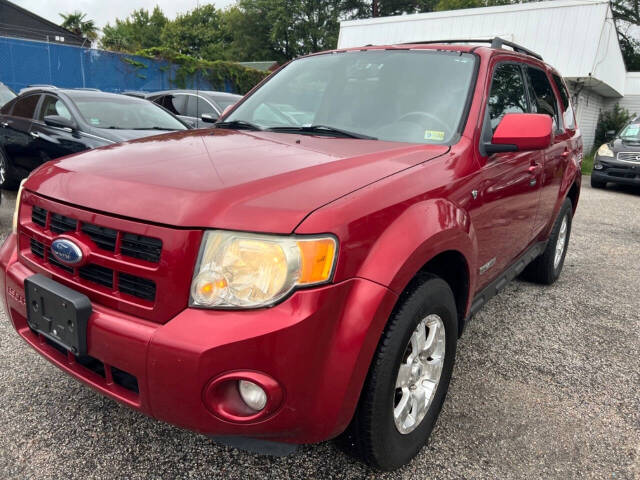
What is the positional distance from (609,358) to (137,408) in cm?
274

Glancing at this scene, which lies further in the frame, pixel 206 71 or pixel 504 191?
pixel 206 71

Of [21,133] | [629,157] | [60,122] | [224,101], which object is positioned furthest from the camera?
[629,157]

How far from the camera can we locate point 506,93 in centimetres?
285

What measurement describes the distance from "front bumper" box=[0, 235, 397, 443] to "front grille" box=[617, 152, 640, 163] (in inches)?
429

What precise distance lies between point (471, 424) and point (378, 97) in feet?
5.42

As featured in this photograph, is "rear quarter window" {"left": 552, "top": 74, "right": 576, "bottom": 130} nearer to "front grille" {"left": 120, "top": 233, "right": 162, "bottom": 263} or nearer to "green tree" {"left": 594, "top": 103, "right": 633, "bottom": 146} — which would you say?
"front grille" {"left": 120, "top": 233, "right": 162, "bottom": 263}

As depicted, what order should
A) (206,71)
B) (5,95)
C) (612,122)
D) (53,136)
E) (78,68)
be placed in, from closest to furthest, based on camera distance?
(53,136)
(5,95)
(78,68)
(206,71)
(612,122)

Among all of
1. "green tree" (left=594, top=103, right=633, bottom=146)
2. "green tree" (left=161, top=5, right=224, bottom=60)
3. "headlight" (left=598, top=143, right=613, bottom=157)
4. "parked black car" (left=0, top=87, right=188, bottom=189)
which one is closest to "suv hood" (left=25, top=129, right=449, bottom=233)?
"parked black car" (left=0, top=87, right=188, bottom=189)

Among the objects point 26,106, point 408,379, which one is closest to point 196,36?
point 26,106

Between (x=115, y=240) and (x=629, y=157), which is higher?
(x=115, y=240)

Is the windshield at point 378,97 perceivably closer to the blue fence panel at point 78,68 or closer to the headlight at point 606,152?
the headlight at point 606,152

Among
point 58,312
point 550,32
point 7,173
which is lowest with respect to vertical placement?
point 7,173

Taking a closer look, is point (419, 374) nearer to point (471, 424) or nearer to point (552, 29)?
point (471, 424)

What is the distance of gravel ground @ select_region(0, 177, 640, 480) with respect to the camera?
1.96 metres
